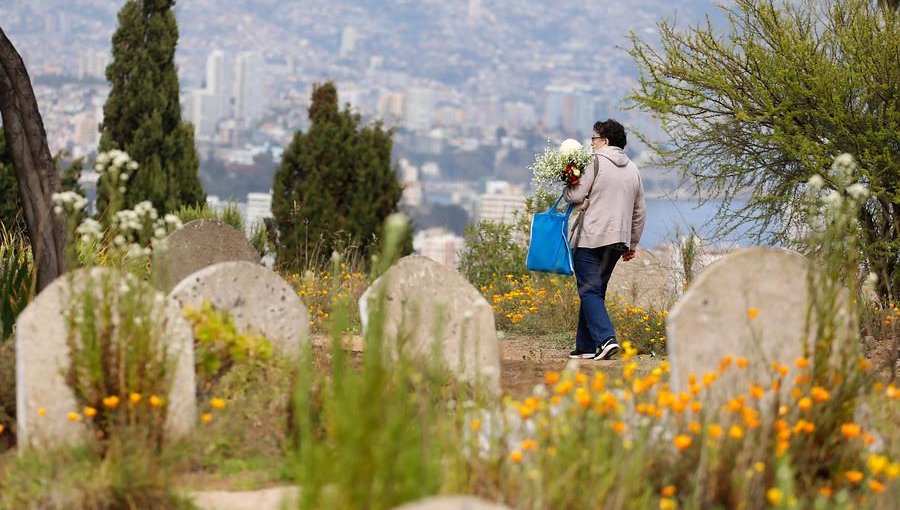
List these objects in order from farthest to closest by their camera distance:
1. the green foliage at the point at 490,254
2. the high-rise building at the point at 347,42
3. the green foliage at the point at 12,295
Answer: the high-rise building at the point at 347,42
the green foliage at the point at 490,254
the green foliage at the point at 12,295

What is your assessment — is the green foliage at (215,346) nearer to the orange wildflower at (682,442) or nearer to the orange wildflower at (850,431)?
the orange wildflower at (682,442)

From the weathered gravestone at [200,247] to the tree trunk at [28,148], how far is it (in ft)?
4.89

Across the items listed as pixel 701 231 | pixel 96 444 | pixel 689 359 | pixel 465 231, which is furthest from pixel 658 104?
pixel 96 444

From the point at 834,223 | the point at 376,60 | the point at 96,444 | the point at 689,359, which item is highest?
the point at 376,60

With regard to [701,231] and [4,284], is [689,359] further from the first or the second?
[701,231]

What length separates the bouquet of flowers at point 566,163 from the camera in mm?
9156

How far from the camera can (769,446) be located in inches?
A: 174

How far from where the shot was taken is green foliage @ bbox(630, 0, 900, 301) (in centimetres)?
1181

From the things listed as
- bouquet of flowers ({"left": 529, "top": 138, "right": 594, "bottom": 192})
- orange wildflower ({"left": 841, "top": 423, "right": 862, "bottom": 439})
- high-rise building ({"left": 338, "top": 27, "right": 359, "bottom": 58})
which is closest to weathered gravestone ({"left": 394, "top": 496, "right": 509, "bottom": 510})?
orange wildflower ({"left": 841, "top": 423, "right": 862, "bottom": 439})

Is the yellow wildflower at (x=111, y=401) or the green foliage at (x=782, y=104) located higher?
the green foliage at (x=782, y=104)

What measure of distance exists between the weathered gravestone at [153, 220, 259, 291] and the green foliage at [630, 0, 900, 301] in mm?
4852

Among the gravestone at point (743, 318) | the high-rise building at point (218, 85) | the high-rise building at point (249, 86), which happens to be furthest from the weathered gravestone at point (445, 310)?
the high-rise building at point (249, 86)

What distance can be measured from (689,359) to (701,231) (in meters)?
8.67

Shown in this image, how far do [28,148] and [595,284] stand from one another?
13.0ft
